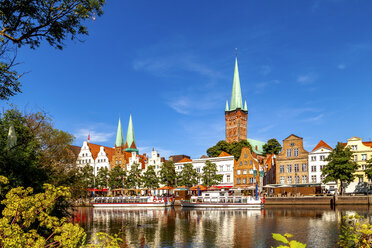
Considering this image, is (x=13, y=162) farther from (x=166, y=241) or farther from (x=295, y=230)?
(x=295, y=230)

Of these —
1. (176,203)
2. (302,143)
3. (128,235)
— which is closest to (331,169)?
(302,143)

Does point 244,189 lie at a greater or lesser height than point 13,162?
lesser

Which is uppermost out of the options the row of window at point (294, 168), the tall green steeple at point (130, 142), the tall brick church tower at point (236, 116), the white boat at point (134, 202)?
the tall brick church tower at point (236, 116)

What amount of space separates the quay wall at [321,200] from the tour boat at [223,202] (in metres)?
5.94

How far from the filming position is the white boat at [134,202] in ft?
247

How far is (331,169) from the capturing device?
67688 mm

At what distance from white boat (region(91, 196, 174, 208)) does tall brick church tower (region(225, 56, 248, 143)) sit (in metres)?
106

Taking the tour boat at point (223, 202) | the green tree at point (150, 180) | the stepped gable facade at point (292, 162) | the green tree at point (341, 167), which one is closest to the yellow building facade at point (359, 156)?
the stepped gable facade at point (292, 162)

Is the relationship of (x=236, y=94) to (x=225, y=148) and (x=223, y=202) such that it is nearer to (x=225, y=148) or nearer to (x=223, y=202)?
(x=225, y=148)

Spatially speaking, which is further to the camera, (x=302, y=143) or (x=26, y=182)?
(x=302, y=143)

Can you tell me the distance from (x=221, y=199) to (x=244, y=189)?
1417 centimetres

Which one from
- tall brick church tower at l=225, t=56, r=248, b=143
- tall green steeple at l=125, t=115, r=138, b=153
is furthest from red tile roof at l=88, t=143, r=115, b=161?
tall brick church tower at l=225, t=56, r=248, b=143

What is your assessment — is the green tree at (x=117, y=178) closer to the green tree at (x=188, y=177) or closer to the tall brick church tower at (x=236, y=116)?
the green tree at (x=188, y=177)

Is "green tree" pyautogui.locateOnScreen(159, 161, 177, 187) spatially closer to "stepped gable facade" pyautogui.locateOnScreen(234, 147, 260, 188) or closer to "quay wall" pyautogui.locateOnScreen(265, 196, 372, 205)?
"stepped gable facade" pyautogui.locateOnScreen(234, 147, 260, 188)
